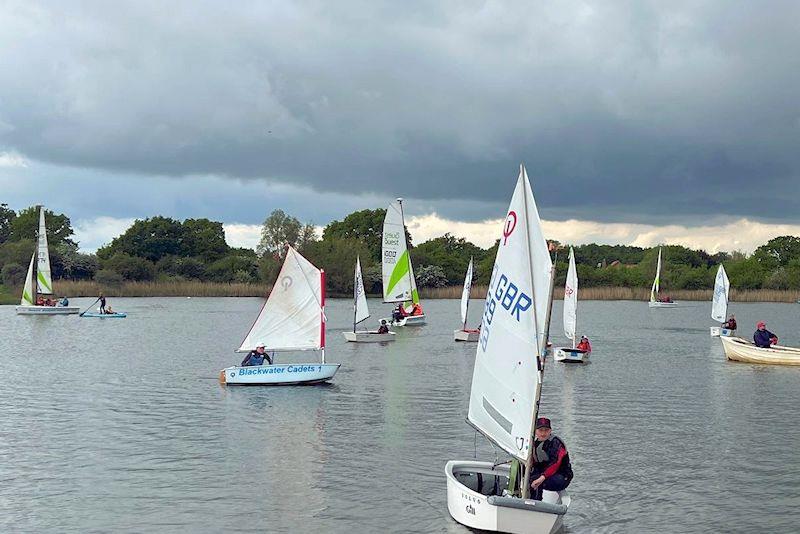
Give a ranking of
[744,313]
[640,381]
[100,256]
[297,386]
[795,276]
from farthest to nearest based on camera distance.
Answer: [100,256], [795,276], [744,313], [640,381], [297,386]

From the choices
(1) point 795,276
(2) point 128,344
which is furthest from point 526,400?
(1) point 795,276

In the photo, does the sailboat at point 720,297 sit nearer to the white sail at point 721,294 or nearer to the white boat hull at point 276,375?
the white sail at point 721,294

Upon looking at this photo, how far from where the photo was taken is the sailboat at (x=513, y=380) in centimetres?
1523

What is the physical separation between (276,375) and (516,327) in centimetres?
1986

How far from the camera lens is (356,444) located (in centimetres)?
2445

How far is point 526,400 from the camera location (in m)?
15.9

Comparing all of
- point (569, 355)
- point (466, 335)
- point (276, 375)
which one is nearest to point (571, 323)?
point (569, 355)

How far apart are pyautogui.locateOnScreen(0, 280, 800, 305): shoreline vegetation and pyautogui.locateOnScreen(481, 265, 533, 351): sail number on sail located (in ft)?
319

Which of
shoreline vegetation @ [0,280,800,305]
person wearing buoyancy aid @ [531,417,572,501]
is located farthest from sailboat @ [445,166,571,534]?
shoreline vegetation @ [0,280,800,305]

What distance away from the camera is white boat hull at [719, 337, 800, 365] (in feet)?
142

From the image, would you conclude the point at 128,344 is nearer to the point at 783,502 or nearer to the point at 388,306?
the point at 783,502

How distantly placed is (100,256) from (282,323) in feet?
418

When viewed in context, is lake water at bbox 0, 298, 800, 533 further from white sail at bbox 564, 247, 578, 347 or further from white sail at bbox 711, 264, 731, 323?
white sail at bbox 711, 264, 731, 323

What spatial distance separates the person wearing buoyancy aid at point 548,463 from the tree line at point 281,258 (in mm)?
112664
